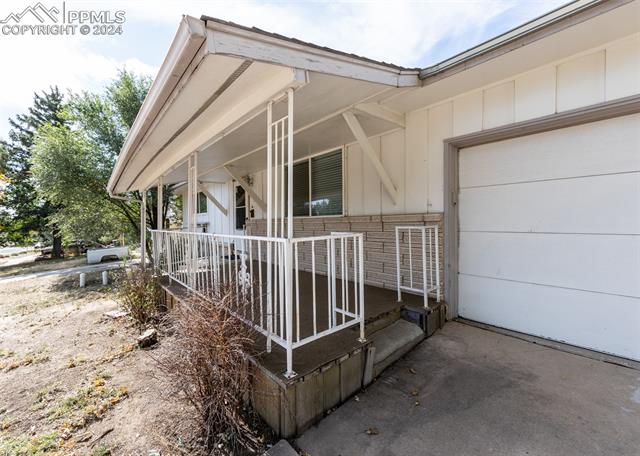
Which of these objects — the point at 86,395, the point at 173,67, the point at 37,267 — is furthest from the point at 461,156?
the point at 37,267

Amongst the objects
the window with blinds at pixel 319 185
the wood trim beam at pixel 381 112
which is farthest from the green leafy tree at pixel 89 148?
the wood trim beam at pixel 381 112

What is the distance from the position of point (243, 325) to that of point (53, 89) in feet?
92.6

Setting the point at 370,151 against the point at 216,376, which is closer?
the point at 216,376

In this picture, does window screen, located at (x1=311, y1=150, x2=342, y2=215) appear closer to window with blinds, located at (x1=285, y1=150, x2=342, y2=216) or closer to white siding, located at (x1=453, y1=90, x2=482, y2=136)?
window with blinds, located at (x1=285, y1=150, x2=342, y2=216)

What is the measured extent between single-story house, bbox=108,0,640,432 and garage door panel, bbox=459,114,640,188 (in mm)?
12

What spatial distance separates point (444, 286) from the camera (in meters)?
3.41

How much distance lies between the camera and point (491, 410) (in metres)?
1.94

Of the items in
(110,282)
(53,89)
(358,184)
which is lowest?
(110,282)

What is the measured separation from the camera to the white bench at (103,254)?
1213 cm

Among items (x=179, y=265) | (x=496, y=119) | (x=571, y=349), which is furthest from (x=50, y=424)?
(x=496, y=119)

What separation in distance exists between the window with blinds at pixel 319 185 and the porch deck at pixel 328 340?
6.00 ft

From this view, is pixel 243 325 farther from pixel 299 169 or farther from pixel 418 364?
pixel 299 169

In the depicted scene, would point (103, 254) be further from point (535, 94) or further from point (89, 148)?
point (535, 94)

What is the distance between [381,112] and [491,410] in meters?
3.19
